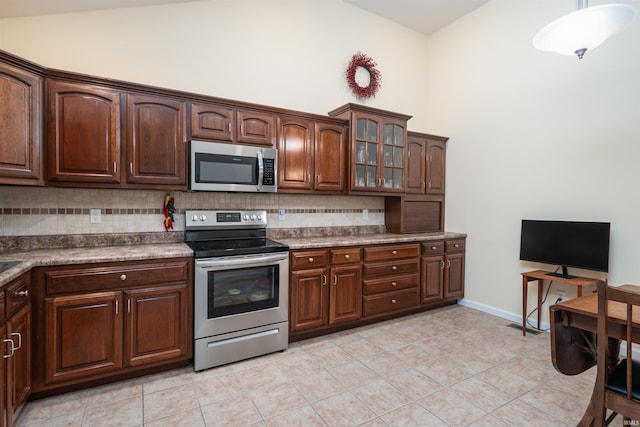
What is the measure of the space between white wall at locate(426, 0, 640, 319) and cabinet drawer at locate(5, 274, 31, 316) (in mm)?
4337

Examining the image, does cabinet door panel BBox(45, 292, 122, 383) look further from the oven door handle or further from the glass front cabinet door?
the glass front cabinet door

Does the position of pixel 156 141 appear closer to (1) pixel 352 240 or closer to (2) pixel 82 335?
(2) pixel 82 335

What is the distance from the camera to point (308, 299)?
3.05 m

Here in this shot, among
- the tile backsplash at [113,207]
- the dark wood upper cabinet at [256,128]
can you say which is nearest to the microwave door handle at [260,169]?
the dark wood upper cabinet at [256,128]

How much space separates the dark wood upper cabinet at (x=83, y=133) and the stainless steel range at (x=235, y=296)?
0.79 meters

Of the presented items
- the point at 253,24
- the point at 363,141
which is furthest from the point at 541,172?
the point at 253,24

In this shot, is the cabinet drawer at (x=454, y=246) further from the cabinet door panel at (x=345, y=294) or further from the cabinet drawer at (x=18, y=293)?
the cabinet drawer at (x=18, y=293)

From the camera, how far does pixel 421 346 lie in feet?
9.84

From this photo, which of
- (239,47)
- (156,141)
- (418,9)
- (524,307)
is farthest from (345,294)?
(418,9)

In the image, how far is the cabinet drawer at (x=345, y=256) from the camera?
3174mm

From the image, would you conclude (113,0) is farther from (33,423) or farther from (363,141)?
(33,423)

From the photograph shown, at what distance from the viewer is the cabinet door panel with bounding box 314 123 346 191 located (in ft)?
11.1

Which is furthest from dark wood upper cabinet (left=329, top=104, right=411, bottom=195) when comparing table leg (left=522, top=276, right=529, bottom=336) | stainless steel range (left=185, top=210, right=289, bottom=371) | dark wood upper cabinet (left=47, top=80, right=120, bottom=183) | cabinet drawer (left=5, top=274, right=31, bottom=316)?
cabinet drawer (left=5, top=274, right=31, bottom=316)

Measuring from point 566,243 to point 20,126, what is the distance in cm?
452
